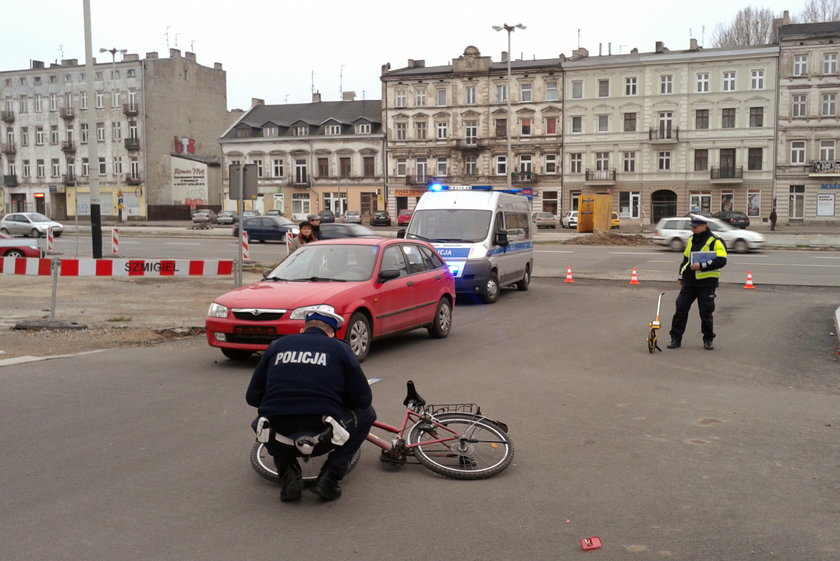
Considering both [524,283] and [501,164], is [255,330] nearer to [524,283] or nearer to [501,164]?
[524,283]

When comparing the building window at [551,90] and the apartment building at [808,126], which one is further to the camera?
the building window at [551,90]

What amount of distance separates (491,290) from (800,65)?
176ft

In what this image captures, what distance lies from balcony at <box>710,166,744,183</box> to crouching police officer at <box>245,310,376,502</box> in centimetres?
6210

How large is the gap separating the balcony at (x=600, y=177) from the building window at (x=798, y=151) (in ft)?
43.0

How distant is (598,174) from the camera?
217 ft

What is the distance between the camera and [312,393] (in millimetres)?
4973

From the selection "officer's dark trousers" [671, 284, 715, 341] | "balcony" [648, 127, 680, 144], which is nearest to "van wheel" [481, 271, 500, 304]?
"officer's dark trousers" [671, 284, 715, 341]

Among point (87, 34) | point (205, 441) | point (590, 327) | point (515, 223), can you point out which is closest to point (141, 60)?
point (87, 34)

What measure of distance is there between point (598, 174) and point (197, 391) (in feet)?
200

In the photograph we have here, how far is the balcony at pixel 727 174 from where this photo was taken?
6181 cm

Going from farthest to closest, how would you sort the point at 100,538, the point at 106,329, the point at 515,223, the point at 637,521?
the point at 515,223 → the point at 106,329 → the point at 637,521 → the point at 100,538

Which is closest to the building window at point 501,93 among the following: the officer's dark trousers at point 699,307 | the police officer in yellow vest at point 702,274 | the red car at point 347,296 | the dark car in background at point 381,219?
the dark car in background at point 381,219

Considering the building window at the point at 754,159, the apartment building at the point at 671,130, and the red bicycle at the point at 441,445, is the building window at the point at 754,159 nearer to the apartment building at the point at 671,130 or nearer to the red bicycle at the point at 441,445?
the apartment building at the point at 671,130

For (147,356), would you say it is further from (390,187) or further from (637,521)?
(390,187)
